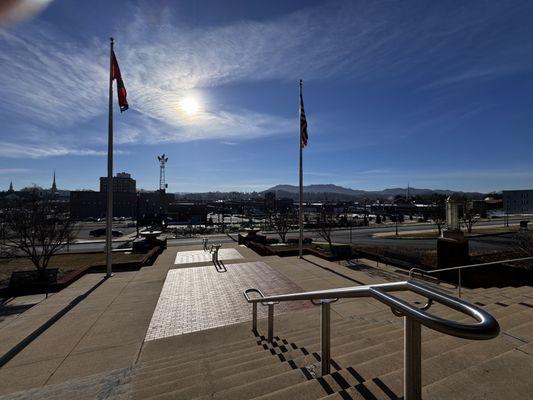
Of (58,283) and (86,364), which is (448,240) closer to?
(86,364)

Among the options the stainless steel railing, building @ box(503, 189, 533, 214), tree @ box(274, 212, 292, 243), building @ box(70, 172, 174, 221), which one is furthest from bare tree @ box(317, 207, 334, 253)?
building @ box(503, 189, 533, 214)

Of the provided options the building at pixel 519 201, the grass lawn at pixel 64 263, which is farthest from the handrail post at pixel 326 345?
the building at pixel 519 201

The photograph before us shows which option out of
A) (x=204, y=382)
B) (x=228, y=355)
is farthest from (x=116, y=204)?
(x=204, y=382)

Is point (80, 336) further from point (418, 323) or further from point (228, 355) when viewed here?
point (418, 323)

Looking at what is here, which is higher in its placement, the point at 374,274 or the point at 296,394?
the point at 296,394

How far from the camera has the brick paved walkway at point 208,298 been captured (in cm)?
768

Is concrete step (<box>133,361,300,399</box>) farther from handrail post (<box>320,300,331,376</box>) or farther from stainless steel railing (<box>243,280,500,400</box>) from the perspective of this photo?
stainless steel railing (<box>243,280,500,400</box>)

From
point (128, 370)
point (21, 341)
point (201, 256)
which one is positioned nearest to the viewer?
point (128, 370)

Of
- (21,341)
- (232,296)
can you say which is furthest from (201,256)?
(21,341)

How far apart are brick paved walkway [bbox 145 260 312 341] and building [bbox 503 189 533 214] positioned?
10403 centimetres

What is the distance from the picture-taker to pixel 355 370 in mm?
3236

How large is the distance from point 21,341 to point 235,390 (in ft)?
21.1

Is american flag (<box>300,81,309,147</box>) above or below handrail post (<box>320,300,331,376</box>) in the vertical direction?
above

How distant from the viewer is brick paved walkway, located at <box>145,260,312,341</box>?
25.2ft
